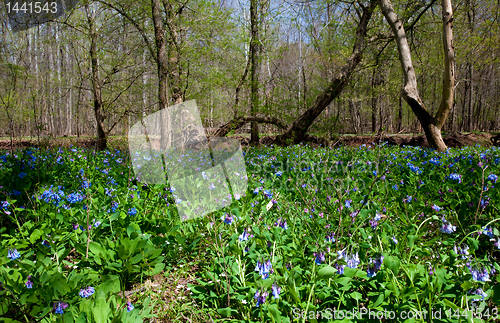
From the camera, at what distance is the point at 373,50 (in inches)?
336

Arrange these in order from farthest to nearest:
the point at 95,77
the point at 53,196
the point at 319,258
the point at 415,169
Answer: the point at 95,77 < the point at 415,169 < the point at 53,196 < the point at 319,258

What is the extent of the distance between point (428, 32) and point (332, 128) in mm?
3779

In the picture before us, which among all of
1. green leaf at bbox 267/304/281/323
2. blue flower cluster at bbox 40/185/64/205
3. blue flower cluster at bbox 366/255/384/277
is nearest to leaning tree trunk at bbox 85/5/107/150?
blue flower cluster at bbox 40/185/64/205

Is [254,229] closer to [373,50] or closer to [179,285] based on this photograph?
[179,285]

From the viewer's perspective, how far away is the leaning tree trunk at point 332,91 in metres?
8.02

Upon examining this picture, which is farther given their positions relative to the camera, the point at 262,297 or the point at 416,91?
the point at 416,91

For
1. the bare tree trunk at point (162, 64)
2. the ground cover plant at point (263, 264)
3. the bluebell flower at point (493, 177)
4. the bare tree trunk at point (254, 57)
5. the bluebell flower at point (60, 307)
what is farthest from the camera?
the bare tree trunk at point (254, 57)

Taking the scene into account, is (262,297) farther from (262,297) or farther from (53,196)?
(53,196)

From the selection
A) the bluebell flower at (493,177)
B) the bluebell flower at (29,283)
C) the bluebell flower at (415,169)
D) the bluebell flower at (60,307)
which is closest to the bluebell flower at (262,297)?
the bluebell flower at (60,307)

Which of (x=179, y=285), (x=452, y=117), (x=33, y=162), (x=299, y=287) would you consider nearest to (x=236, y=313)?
(x=299, y=287)

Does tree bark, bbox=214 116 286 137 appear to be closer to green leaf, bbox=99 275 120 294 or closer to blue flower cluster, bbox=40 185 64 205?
blue flower cluster, bbox=40 185 64 205

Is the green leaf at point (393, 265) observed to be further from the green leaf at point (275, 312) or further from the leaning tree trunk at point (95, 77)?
the leaning tree trunk at point (95, 77)

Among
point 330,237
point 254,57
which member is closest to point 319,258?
point 330,237

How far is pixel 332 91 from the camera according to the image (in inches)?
322
